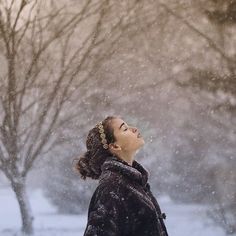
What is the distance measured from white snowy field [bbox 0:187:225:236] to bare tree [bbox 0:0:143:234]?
2.4 inches

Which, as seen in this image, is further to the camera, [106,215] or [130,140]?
[130,140]

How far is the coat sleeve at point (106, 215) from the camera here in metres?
1.48

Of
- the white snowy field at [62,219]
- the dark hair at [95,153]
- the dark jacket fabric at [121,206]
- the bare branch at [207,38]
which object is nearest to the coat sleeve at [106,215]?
the dark jacket fabric at [121,206]

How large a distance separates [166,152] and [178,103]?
1.16ft

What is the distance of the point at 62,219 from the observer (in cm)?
401

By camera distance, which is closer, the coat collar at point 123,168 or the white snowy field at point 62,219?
the coat collar at point 123,168

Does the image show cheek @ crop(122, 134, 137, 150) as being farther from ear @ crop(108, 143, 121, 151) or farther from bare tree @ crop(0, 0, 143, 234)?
bare tree @ crop(0, 0, 143, 234)

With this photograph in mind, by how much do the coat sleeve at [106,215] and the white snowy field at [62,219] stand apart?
2.54m

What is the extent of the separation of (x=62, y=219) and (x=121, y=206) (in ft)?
8.42

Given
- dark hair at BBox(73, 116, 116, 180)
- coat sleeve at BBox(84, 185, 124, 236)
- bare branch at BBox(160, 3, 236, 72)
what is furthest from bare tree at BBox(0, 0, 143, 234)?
coat sleeve at BBox(84, 185, 124, 236)

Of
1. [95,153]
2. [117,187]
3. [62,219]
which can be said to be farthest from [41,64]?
[117,187]

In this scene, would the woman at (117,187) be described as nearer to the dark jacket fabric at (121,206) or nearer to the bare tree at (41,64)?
the dark jacket fabric at (121,206)

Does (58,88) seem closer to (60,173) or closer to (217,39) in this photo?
(60,173)

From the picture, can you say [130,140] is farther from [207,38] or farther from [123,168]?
[207,38]
